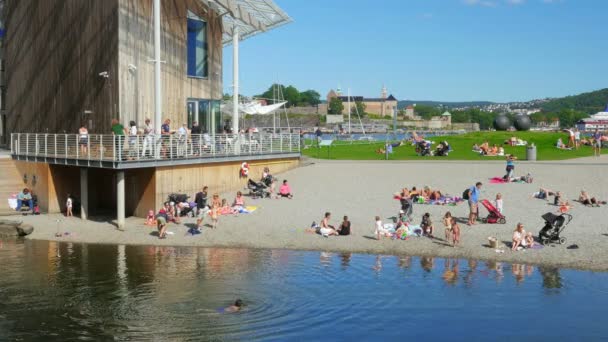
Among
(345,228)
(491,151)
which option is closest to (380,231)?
(345,228)

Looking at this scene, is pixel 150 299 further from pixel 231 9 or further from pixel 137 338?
pixel 231 9

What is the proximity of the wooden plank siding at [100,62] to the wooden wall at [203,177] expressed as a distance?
3642 mm

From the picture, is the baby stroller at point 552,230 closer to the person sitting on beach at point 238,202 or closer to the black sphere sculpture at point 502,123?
the person sitting on beach at point 238,202

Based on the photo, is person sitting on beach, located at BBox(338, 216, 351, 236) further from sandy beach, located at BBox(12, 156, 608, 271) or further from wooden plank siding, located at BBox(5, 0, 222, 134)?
wooden plank siding, located at BBox(5, 0, 222, 134)

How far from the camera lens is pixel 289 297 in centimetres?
1778

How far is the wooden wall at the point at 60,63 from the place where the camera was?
31.3 metres

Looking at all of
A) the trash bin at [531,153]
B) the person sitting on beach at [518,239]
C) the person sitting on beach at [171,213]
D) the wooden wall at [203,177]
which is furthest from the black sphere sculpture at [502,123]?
the person sitting on beach at [171,213]

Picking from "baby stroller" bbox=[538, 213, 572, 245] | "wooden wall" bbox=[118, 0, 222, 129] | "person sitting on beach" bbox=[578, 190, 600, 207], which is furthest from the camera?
"wooden wall" bbox=[118, 0, 222, 129]

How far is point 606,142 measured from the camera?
50688 mm

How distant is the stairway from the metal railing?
24.9 inches

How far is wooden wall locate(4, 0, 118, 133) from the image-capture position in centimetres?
3134

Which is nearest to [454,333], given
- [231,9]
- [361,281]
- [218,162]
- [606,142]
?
[361,281]

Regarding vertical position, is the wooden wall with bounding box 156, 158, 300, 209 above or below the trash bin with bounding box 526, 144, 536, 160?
below

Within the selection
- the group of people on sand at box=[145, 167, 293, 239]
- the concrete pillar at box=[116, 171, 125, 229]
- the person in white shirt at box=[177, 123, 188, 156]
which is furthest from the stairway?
the person in white shirt at box=[177, 123, 188, 156]
